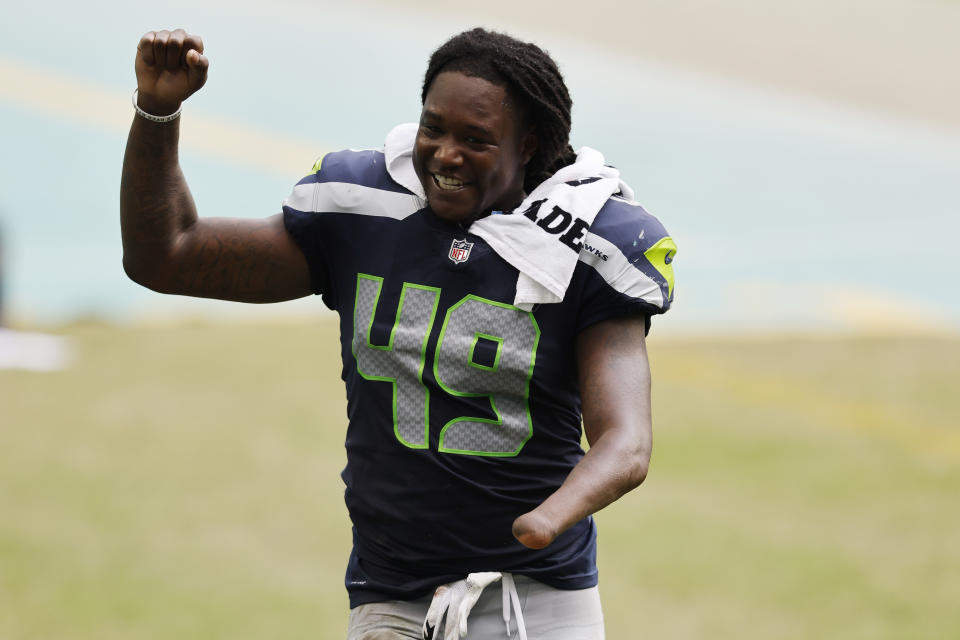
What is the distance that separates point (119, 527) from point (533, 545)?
16.8 feet

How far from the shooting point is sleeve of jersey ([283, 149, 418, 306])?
2.55 m

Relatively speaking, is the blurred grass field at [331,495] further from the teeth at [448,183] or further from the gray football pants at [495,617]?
the teeth at [448,183]

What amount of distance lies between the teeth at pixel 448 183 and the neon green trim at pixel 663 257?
38 cm

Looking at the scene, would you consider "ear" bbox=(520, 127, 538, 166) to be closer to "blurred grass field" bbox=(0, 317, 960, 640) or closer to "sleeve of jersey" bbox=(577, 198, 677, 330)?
"sleeve of jersey" bbox=(577, 198, 677, 330)

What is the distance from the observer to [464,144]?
7.98 ft

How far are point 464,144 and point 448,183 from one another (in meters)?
0.09

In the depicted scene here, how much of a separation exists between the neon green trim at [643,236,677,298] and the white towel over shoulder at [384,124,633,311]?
13 cm

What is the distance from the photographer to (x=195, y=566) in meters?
6.35

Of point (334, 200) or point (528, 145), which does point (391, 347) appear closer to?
point (334, 200)

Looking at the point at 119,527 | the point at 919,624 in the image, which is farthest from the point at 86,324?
the point at 919,624

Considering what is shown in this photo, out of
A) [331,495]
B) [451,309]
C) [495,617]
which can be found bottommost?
[331,495]

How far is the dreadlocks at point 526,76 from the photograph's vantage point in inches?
97.6

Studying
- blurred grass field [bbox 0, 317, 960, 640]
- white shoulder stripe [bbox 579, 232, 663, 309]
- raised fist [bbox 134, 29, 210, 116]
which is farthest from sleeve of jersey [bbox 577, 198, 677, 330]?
blurred grass field [bbox 0, 317, 960, 640]

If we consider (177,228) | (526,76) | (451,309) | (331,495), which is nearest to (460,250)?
(451,309)
